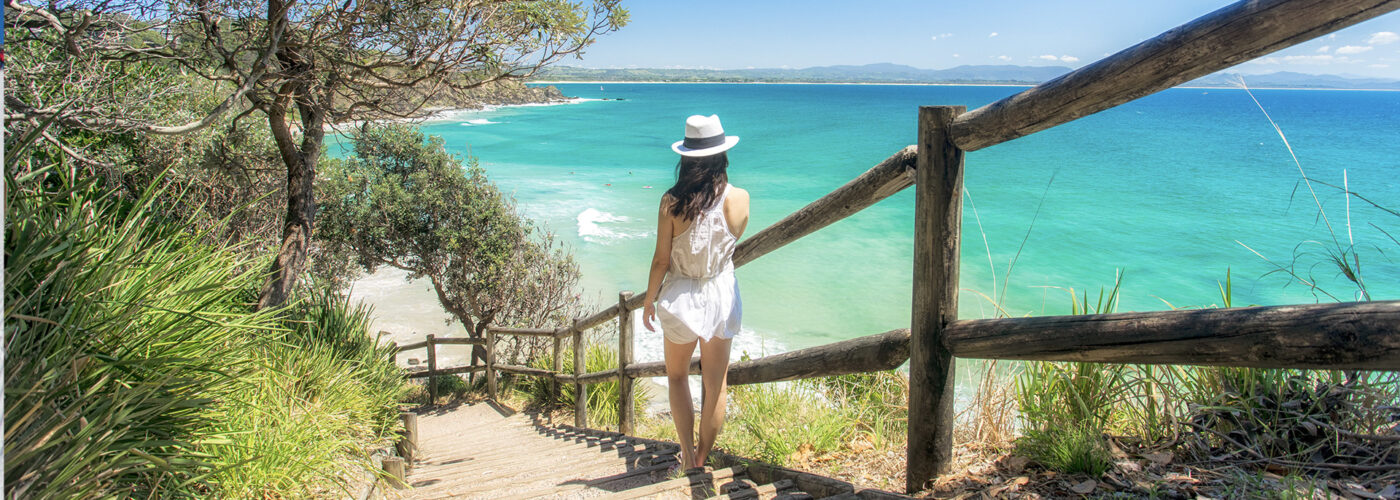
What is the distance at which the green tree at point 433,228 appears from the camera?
11453mm

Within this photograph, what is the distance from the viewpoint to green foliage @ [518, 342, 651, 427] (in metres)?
7.01

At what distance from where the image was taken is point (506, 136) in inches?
2522

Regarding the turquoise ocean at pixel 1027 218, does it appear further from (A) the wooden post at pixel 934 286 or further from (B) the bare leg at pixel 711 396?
(B) the bare leg at pixel 711 396

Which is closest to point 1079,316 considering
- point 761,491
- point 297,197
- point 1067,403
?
point 1067,403

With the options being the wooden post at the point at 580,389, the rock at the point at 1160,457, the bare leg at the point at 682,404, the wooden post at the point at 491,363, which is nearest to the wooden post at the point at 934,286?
the rock at the point at 1160,457

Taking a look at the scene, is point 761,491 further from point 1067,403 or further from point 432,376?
point 432,376

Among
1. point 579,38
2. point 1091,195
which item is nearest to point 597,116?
point 1091,195

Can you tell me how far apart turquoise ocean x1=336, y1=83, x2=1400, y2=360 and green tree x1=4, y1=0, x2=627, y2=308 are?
78.9 inches

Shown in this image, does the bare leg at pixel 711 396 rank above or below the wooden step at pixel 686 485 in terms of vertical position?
above

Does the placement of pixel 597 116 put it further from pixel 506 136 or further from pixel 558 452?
pixel 558 452

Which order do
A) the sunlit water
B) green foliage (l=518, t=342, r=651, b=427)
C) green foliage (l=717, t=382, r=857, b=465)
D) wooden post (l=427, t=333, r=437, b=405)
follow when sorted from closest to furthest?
green foliage (l=717, t=382, r=857, b=465) < green foliage (l=518, t=342, r=651, b=427) < wooden post (l=427, t=333, r=437, b=405) < the sunlit water

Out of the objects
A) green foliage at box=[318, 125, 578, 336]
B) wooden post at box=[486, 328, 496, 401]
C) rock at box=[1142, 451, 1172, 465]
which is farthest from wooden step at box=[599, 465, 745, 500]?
green foliage at box=[318, 125, 578, 336]

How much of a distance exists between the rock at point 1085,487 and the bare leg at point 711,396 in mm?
1300

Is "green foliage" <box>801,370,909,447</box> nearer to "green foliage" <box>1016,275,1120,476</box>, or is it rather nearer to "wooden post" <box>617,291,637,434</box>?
"green foliage" <box>1016,275,1120,476</box>
